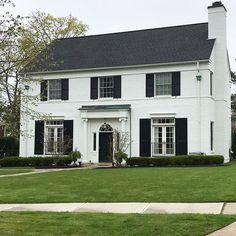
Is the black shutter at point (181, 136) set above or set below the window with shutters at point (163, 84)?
below

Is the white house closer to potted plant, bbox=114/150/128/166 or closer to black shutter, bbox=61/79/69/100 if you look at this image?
black shutter, bbox=61/79/69/100

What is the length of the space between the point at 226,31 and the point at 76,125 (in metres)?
11.9

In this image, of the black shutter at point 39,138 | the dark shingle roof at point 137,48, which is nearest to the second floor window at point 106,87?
the dark shingle roof at point 137,48

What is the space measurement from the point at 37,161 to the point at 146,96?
8.22m

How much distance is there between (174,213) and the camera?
11078mm

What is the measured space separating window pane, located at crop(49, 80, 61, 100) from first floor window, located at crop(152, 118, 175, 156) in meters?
7.46

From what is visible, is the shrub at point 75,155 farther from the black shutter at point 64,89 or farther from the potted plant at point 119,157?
the black shutter at point 64,89

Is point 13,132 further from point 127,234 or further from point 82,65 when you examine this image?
point 82,65

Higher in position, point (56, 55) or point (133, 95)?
point (56, 55)

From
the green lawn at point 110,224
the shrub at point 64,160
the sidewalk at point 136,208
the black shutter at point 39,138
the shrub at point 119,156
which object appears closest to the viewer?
the green lawn at point 110,224

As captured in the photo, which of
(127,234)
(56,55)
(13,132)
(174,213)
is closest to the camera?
(127,234)

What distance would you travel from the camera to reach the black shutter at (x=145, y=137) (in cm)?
3162

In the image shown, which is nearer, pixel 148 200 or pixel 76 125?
pixel 148 200

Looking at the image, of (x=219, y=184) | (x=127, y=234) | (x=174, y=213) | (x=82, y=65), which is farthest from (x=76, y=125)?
(x=127, y=234)
